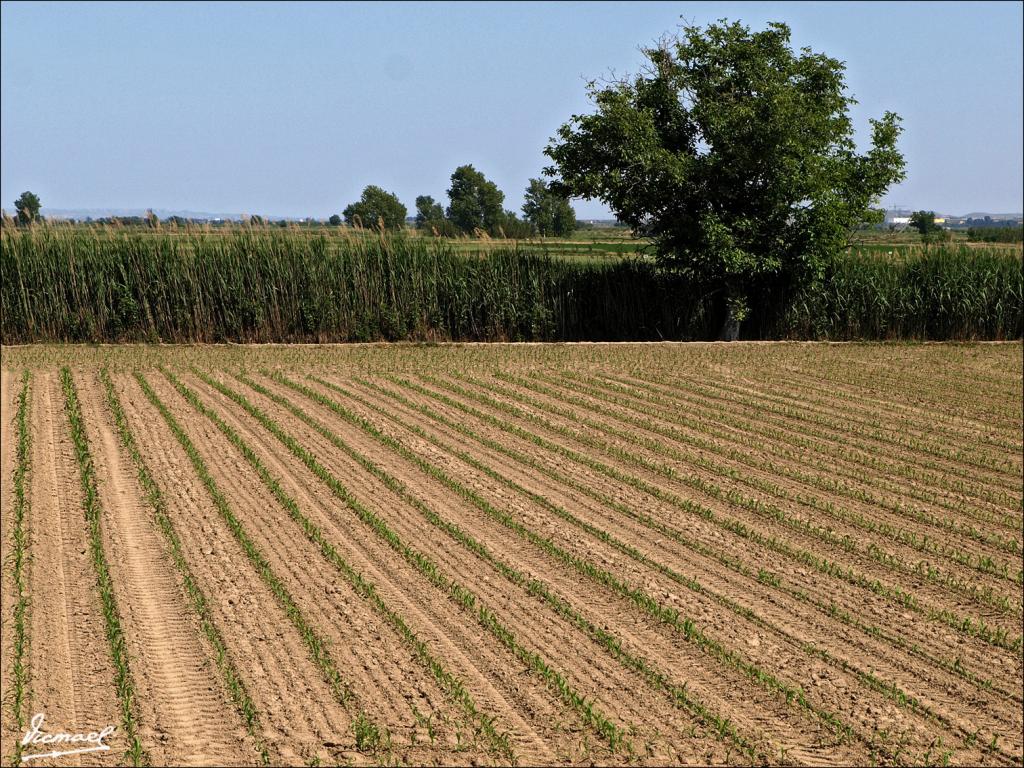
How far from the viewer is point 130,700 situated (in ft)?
19.5

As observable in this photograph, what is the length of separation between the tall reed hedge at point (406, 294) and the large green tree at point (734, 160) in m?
1.59

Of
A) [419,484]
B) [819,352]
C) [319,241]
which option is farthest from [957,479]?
[319,241]

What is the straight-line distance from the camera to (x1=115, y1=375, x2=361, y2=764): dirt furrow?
18.8 feet

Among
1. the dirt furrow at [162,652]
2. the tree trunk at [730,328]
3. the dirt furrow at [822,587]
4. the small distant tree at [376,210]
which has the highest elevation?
the small distant tree at [376,210]

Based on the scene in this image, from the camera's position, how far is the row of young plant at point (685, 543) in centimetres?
709

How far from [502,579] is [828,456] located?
5650 millimetres

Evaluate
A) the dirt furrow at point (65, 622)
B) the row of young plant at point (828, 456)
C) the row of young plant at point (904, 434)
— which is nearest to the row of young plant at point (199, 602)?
the dirt furrow at point (65, 622)

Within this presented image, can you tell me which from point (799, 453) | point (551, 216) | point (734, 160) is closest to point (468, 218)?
point (551, 216)

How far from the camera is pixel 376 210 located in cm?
2702

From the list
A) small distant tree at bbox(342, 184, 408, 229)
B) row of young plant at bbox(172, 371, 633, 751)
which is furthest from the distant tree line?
row of young plant at bbox(172, 371, 633, 751)

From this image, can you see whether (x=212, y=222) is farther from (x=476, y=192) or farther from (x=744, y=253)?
(x=476, y=192)

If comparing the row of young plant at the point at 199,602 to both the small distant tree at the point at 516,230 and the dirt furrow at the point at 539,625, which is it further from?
the small distant tree at the point at 516,230

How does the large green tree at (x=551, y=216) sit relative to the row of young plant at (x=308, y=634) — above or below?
above

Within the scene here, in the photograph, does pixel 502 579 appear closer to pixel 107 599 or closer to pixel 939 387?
pixel 107 599
